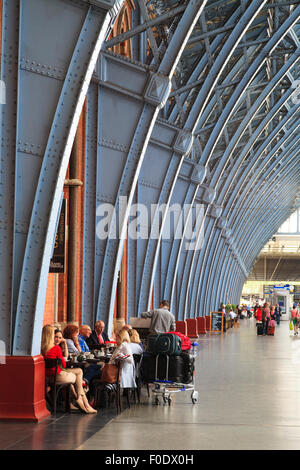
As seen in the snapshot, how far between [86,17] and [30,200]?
2.70 m

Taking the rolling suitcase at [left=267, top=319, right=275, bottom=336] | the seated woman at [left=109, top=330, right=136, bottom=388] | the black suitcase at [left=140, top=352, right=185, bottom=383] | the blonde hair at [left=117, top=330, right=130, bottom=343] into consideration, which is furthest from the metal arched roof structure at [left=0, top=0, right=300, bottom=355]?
the rolling suitcase at [left=267, top=319, right=275, bottom=336]

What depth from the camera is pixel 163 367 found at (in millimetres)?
12227

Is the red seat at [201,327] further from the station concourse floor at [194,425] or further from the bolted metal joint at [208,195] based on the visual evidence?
the station concourse floor at [194,425]

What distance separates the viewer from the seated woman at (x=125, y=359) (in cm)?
1139

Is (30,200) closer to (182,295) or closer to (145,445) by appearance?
(145,445)

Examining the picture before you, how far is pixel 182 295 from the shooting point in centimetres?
2975

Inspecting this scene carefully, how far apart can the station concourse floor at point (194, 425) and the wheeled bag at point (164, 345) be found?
893mm

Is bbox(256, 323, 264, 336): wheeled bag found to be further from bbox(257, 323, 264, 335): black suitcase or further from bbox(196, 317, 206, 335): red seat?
bbox(196, 317, 206, 335): red seat

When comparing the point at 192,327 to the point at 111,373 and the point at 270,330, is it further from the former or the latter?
the point at 111,373

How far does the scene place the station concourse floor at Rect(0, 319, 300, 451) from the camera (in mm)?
8422

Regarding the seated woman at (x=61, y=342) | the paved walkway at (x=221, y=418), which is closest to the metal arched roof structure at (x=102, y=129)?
the seated woman at (x=61, y=342)

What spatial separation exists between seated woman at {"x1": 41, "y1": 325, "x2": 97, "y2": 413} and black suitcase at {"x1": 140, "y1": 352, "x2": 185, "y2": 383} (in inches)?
62.4

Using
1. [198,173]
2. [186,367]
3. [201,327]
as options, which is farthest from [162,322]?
[201,327]

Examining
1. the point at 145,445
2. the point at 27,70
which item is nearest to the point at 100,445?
the point at 145,445
